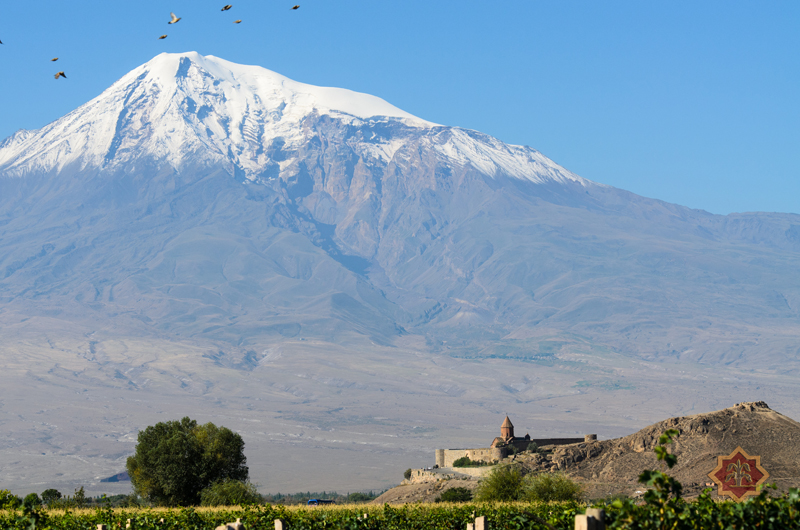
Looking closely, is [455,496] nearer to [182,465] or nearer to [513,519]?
[182,465]

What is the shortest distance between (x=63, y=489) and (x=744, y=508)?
7829 inches

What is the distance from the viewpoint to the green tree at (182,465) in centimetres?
6106

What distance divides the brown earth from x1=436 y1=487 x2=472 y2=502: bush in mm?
2196

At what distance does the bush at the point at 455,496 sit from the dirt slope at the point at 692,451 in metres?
8.28

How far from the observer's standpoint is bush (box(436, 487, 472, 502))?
5781 centimetres

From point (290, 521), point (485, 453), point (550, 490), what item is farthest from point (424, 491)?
point (290, 521)

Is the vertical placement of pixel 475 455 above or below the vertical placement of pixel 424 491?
above

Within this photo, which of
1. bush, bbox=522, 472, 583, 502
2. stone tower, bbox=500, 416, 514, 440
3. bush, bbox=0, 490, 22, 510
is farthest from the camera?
stone tower, bbox=500, 416, 514, 440

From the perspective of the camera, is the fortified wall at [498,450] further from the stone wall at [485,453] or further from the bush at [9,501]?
the bush at [9,501]

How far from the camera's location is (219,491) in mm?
56469

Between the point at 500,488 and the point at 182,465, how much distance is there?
20.8 metres

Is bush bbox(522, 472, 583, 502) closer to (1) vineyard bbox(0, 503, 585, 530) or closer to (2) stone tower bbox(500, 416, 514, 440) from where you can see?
(1) vineyard bbox(0, 503, 585, 530)

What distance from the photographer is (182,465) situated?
202ft

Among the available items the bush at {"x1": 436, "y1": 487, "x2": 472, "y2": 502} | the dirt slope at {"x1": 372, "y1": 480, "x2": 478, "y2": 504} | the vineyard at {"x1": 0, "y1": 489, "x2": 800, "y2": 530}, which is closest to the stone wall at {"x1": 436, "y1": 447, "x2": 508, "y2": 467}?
the dirt slope at {"x1": 372, "y1": 480, "x2": 478, "y2": 504}
